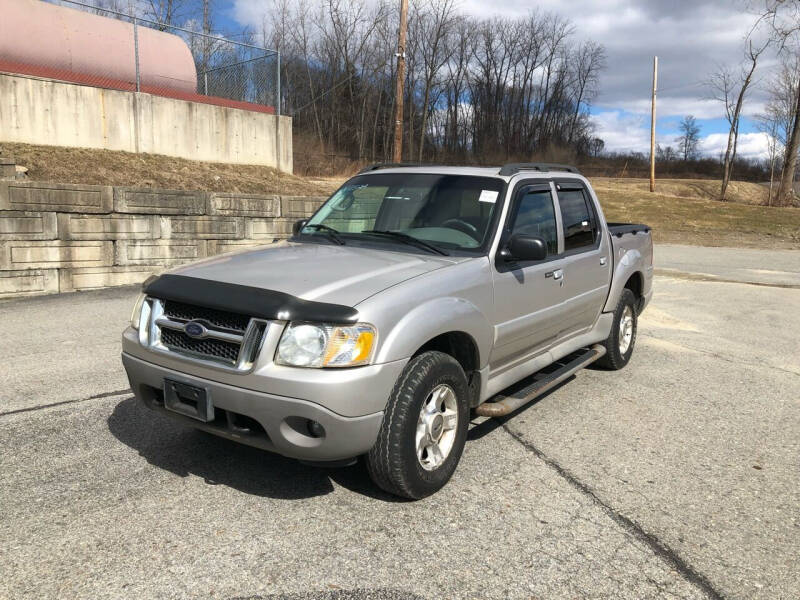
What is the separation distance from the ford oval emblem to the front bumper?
21 cm

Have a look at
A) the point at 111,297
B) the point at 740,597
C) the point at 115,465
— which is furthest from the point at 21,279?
the point at 740,597

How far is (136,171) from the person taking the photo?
1417 centimetres

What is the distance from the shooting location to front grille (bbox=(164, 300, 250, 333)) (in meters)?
3.21

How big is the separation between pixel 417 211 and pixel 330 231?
2.16ft

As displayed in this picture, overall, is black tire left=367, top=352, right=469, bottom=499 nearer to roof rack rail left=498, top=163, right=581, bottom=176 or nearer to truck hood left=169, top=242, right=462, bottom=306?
truck hood left=169, top=242, right=462, bottom=306

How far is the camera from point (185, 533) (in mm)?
3119

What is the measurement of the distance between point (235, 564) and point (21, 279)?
320 inches

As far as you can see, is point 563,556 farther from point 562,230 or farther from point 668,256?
point 668,256

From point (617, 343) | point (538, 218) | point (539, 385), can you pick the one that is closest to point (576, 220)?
point (538, 218)

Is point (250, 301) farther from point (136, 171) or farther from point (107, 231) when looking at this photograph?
point (136, 171)

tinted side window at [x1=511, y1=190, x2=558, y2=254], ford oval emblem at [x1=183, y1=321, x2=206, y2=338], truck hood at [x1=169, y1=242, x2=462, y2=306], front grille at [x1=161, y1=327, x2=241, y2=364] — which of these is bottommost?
front grille at [x1=161, y1=327, x2=241, y2=364]

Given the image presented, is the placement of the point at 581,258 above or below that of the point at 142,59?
below

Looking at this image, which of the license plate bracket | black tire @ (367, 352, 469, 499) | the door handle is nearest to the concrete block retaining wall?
the license plate bracket

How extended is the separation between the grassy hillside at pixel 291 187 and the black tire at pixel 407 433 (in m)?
11.5
